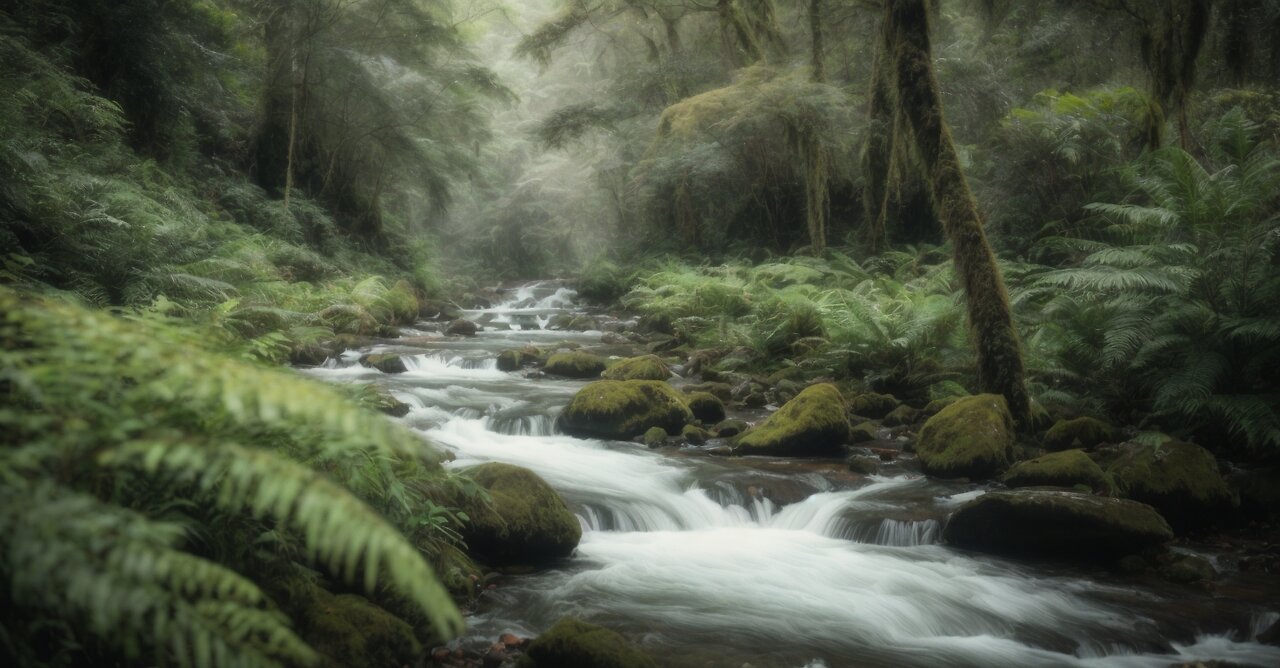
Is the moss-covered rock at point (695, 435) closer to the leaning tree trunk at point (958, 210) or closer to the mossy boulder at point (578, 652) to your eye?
the leaning tree trunk at point (958, 210)

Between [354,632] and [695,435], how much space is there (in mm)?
5740

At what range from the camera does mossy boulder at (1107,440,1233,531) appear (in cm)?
577

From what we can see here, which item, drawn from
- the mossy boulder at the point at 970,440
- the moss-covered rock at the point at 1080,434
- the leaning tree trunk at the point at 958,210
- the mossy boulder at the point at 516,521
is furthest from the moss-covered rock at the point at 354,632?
the moss-covered rock at the point at 1080,434

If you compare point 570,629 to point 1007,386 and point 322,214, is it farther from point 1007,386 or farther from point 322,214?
point 322,214

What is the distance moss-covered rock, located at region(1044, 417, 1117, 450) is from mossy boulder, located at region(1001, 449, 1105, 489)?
27.6 inches

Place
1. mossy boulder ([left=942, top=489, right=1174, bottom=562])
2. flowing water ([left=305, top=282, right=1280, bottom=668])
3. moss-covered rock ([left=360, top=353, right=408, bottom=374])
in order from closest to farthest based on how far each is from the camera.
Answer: flowing water ([left=305, top=282, right=1280, bottom=668]) → mossy boulder ([left=942, top=489, right=1174, bottom=562]) → moss-covered rock ([left=360, top=353, right=408, bottom=374])

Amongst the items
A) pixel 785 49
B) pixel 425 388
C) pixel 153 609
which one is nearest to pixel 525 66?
pixel 785 49

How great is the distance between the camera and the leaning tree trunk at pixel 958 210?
24.7 ft

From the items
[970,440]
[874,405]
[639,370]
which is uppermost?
[639,370]

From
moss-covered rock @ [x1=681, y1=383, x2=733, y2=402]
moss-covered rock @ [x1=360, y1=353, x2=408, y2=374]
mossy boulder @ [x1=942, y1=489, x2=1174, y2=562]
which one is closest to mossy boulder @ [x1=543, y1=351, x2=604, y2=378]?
moss-covered rock @ [x1=681, y1=383, x2=733, y2=402]

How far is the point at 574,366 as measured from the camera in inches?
500

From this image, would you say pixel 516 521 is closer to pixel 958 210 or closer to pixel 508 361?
pixel 958 210

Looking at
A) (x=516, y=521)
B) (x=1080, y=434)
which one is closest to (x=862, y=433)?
(x=1080, y=434)

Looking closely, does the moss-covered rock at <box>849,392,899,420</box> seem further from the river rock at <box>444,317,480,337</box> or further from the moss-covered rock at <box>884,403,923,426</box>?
the river rock at <box>444,317,480,337</box>
